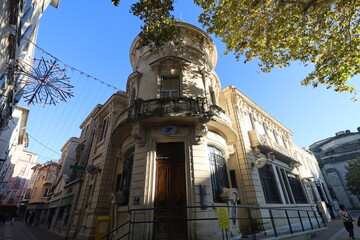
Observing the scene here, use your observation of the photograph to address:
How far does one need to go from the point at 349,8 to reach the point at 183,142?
9450 mm

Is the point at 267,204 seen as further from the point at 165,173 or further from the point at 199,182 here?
the point at 165,173

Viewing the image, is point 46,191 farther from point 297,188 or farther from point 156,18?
point 297,188

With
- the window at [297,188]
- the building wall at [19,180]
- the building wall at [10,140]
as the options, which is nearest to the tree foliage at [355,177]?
the window at [297,188]

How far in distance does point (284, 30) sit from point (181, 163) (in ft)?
27.1

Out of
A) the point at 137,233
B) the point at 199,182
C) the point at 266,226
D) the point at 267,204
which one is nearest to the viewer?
the point at 137,233

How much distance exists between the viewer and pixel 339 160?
1458 inches

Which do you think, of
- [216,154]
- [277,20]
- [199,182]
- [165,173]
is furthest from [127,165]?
[277,20]

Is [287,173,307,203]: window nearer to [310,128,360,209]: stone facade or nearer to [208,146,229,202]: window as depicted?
[208,146,229,202]: window

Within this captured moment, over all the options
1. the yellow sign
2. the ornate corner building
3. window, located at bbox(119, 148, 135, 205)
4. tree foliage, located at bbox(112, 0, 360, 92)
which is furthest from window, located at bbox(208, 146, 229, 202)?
tree foliage, located at bbox(112, 0, 360, 92)

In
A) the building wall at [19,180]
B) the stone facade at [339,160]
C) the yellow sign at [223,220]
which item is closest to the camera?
the yellow sign at [223,220]

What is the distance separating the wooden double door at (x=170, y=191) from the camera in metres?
7.44

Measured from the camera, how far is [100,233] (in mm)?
7320

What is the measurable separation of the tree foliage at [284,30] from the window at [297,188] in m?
10.3

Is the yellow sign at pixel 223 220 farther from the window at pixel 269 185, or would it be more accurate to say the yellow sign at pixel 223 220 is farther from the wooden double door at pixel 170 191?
the window at pixel 269 185
